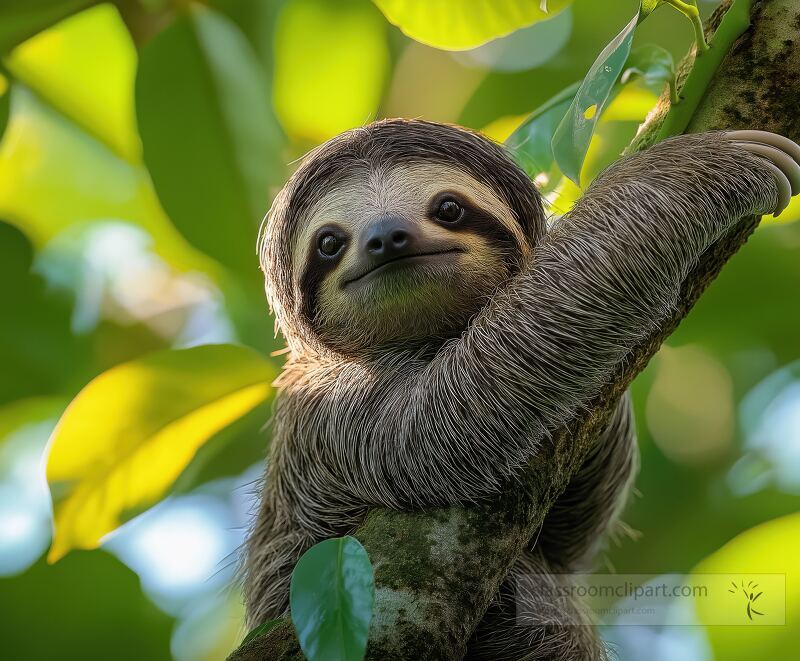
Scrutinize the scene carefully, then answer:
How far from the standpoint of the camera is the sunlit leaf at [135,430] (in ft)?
23.8

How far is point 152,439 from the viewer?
24.5ft

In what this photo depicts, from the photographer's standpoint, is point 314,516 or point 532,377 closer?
point 532,377

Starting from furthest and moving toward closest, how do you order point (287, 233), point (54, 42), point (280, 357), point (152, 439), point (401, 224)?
1. point (54, 42)
2. point (280, 357)
3. point (152, 439)
4. point (287, 233)
5. point (401, 224)

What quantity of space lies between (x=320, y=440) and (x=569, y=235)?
2079mm

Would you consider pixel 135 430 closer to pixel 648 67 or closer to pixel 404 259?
pixel 404 259

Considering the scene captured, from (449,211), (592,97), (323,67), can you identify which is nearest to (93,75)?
(323,67)

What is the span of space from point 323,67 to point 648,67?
416cm

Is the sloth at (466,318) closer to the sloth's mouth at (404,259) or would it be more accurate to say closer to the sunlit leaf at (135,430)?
the sloth's mouth at (404,259)

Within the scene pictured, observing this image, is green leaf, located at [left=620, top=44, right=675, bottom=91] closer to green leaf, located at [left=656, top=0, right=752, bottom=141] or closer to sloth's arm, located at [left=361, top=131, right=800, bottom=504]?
green leaf, located at [left=656, top=0, right=752, bottom=141]

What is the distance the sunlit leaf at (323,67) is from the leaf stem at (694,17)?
12.5ft

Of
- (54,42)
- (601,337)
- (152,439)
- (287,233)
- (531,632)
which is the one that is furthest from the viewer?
(54,42)

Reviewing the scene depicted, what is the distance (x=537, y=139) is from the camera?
249 inches

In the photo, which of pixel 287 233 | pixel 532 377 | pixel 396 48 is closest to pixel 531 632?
pixel 532 377

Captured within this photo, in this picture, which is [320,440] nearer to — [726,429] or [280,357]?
[280,357]
